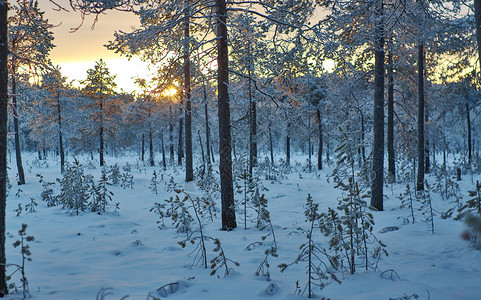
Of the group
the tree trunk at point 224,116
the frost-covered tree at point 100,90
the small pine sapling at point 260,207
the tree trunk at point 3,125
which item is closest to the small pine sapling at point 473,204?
the small pine sapling at point 260,207

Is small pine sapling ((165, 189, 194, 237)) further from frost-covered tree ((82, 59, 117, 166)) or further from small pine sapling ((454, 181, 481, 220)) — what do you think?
frost-covered tree ((82, 59, 117, 166))

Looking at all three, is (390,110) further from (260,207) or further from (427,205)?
(260,207)

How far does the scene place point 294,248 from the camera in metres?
5.57

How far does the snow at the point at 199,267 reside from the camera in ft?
11.8

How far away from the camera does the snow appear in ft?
11.8

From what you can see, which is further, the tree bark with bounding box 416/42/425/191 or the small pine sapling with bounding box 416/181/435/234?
the tree bark with bounding box 416/42/425/191

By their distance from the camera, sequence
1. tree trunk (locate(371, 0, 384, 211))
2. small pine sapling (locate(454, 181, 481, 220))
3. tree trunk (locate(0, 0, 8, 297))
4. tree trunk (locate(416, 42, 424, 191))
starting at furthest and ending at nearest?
tree trunk (locate(416, 42, 424, 191)) → tree trunk (locate(371, 0, 384, 211)) → small pine sapling (locate(454, 181, 481, 220)) → tree trunk (locate(0, 0, 8, 297))

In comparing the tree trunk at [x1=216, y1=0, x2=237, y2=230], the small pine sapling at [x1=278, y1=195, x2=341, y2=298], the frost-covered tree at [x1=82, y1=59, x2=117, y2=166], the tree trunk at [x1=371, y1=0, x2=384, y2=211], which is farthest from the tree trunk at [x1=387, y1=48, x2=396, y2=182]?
the frost-covered tree at [x1=82, y1=59, x2=117, y2=166]

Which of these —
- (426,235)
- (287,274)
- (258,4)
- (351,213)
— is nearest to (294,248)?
(287,274)

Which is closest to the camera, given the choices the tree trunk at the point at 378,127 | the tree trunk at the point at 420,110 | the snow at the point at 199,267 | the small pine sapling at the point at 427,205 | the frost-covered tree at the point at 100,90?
the snow at the point at 199,267

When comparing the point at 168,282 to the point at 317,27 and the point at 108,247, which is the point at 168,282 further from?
the point at 317,27

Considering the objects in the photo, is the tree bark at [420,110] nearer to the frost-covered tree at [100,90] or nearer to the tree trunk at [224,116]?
the tree trunk at [224,116]

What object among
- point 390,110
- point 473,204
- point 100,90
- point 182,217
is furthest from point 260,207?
point 100,90

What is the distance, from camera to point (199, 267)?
178 inches
